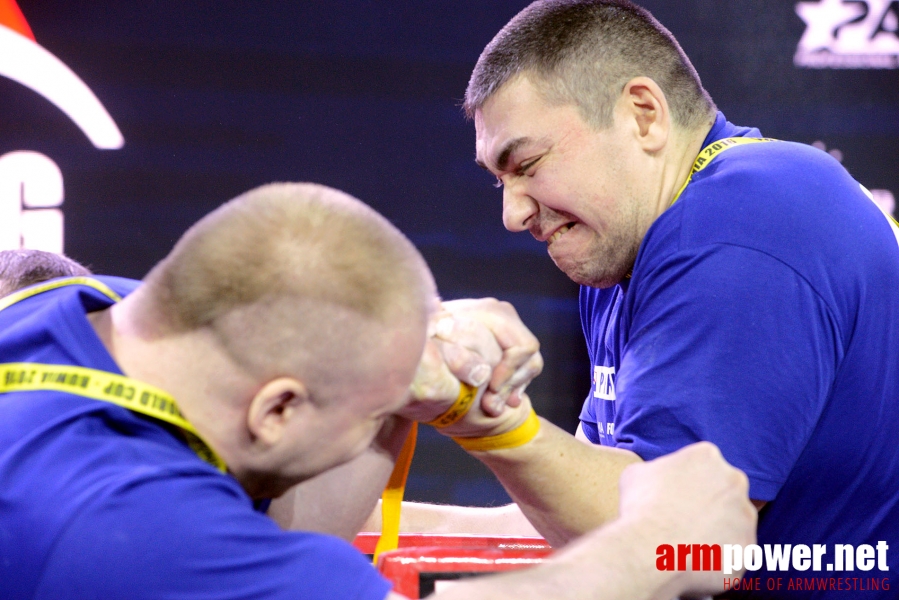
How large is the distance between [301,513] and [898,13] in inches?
96.0

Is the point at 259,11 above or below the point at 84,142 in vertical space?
above

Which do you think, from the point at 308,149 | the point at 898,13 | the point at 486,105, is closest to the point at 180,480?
the point at 486,105

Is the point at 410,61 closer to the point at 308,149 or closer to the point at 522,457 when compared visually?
the point at 308,149

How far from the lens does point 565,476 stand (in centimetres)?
138

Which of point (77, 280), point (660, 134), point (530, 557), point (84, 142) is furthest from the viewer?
point (84, 142)

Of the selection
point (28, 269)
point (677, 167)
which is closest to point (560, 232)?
point (677, 167)

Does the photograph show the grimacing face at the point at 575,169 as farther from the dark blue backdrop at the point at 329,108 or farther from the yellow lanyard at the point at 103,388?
the dark blue backdrop at the point at 329,108

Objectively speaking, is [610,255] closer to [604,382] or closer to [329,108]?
[604,382]

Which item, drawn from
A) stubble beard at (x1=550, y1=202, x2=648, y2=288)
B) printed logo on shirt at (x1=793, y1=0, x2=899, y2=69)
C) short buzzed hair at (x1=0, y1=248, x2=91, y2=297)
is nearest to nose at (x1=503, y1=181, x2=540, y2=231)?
stubble beard at (x1=550, y1=202, x2=648, y2=288)

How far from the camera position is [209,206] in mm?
2732

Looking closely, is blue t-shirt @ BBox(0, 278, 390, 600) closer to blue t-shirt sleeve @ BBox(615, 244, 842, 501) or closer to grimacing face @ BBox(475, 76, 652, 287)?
blue t-shirt sleeve @ BBox(615, 244, 842, 501)

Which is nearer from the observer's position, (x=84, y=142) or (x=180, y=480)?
(x=180, y=480)

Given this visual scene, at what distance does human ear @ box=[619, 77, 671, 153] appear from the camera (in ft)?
5.30

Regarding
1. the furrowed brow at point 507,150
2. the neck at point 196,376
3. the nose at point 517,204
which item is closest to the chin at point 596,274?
the nose at point 517,204
